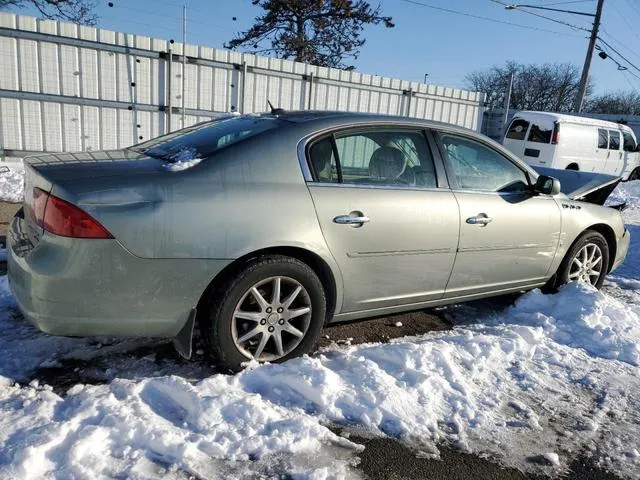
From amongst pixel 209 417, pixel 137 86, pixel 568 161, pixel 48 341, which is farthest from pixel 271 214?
pixel 568 161

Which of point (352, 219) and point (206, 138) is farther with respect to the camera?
point (206, 138)

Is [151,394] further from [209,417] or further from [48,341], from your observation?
[48,341]

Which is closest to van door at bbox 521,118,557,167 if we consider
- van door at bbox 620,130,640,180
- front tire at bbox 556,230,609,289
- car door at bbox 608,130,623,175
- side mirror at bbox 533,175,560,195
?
car door at bbox 608,130,623,175

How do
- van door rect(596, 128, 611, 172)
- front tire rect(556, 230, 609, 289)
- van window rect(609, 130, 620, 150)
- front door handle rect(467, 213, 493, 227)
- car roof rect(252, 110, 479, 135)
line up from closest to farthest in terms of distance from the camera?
car roof rect(252, 110, 479, 135) < front door handle rect(467, 213, 493, 227) < front tire rect(556, 230, 609, 289) < van door rect(596, 128, 611, 172) < van window rect(609, 130, 620, 150)

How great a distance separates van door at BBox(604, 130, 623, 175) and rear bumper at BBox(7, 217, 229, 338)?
54.8 feet

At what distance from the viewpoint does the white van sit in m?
14.3

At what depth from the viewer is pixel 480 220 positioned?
3756 mm

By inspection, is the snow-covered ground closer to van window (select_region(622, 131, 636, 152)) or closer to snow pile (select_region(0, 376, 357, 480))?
snow pile (select_region(0, 376, 357, 480))

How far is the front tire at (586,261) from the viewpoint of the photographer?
4629mm

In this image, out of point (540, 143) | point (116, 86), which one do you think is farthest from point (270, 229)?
point (540, 143)

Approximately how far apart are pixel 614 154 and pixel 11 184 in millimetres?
16349

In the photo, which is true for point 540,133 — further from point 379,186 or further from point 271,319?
point 271,319

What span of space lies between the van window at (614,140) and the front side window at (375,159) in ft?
49.9

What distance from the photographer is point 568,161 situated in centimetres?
1477
